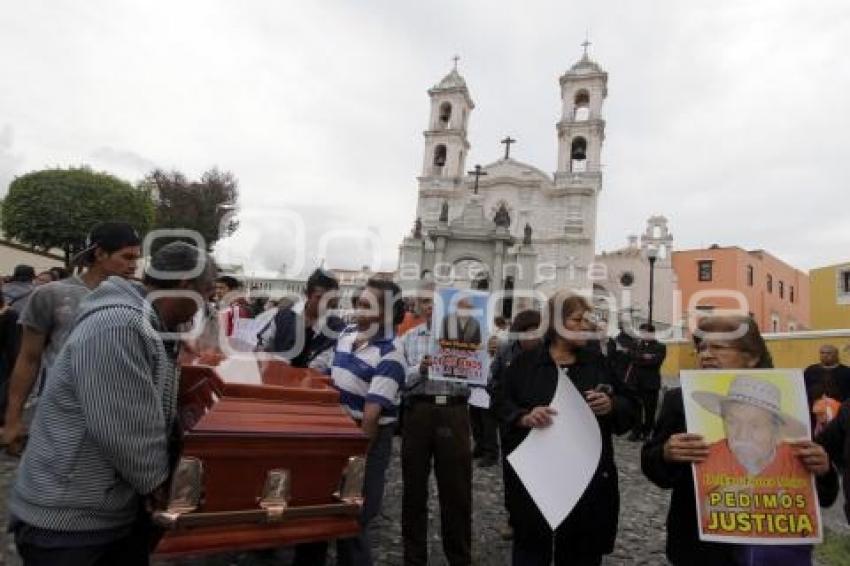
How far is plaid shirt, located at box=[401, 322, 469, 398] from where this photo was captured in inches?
152

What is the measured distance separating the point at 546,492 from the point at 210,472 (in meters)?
1.65

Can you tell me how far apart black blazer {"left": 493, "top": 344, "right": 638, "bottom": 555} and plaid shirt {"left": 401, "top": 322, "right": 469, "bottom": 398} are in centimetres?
65

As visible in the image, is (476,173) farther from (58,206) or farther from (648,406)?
(648,406)

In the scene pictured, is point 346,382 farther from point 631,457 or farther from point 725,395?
point 631,457

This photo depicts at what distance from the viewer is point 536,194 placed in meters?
43.8

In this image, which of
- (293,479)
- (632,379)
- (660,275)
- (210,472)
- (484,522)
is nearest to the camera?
(210,472)

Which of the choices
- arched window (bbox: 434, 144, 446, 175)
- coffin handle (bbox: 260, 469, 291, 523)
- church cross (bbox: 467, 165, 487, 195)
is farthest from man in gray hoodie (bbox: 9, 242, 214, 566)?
arched window (bbox: 434, 144, 446, 175)

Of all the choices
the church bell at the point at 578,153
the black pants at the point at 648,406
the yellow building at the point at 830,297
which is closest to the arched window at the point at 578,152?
the church bell at the point at 578,153

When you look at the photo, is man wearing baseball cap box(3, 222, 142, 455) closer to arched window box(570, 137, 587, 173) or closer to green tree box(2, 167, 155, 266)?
green tree box(2, 167, 155, 266)

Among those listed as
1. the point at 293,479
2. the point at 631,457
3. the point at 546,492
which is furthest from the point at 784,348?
the point at 293,479

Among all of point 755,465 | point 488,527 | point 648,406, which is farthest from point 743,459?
point 648,406

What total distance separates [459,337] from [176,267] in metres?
2.37

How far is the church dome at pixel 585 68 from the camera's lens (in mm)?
44594

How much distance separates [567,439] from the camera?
279 cm
